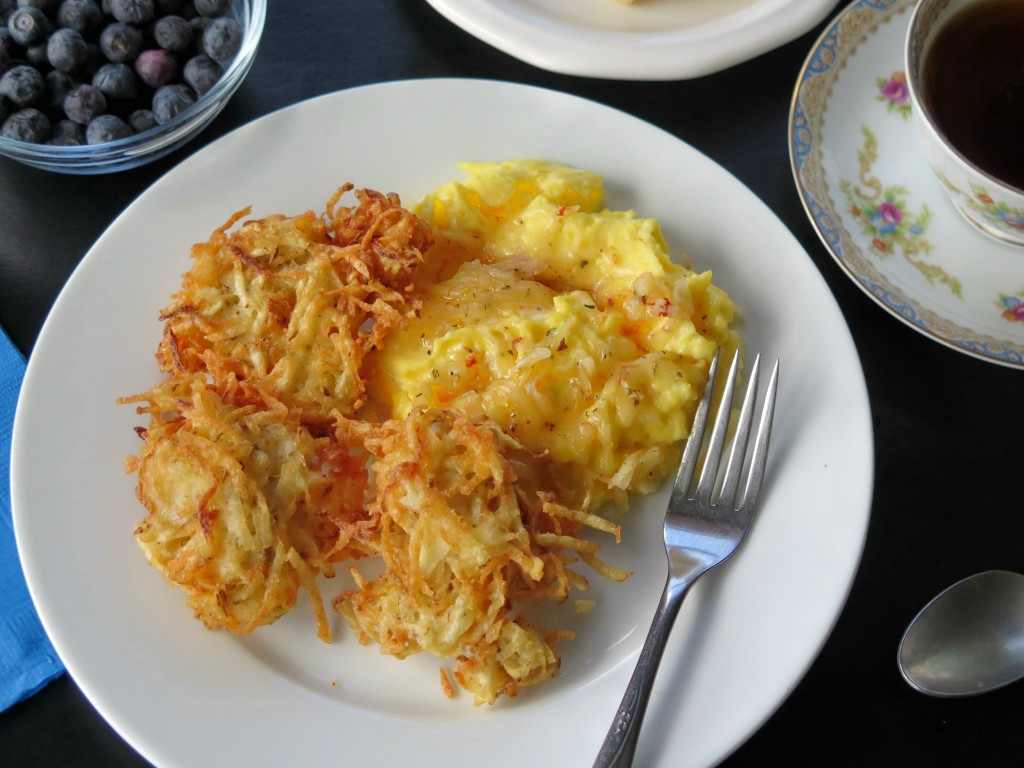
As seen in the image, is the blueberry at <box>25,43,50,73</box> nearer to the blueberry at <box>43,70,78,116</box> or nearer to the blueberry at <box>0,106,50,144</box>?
the blueberry at <box>43,70,78,116</box>

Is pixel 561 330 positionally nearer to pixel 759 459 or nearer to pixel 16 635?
pixel 759 459

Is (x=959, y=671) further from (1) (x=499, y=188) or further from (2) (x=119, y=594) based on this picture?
(2) (x=119, y=594)

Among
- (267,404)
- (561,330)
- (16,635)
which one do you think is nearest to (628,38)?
(561,330)

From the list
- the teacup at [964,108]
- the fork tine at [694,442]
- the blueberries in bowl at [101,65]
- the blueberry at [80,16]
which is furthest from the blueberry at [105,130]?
the teacup at [964,108]

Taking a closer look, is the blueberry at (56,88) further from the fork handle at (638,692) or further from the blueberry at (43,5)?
the fork handle at (638,692)

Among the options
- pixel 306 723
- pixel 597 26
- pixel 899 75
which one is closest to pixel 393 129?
pixel 597 26

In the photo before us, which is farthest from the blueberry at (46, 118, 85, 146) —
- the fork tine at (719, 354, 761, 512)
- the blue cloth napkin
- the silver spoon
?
the silver spoon
